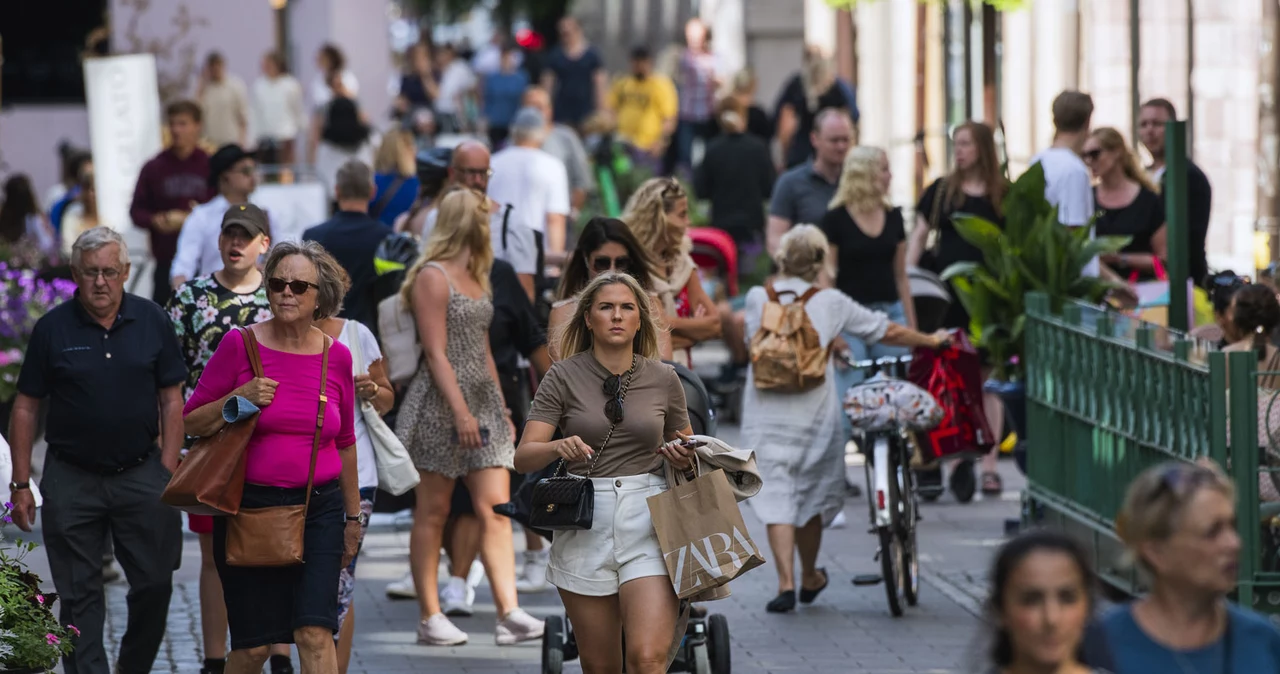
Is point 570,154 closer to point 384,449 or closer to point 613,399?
point 384,449

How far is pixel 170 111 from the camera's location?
14.0 metres

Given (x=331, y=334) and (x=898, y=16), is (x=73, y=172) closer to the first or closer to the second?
(x=898, y=16)

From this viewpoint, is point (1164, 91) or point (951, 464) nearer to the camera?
point (951, 464)

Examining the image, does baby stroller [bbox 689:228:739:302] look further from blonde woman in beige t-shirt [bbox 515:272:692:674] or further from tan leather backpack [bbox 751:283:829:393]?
blonde woman in beige t-shirt [bbox 515:272:692:674]

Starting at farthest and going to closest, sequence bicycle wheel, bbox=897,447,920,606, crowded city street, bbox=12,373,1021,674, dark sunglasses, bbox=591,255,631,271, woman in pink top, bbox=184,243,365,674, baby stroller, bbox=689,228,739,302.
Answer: baby stroller, bbox=689,228,739,302 < bicycle wheel, bbox=897,447,920,606 < crowded city street, bbox=12,373,1021,674 < dark sunglasses, bbox=591,255,631,271 < woman in pink top, bbox=184,243,365,674

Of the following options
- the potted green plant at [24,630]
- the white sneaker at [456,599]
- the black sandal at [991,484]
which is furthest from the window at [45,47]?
the potted green plant at [24,630]

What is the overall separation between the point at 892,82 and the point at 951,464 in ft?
42.5

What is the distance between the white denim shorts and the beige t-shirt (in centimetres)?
7

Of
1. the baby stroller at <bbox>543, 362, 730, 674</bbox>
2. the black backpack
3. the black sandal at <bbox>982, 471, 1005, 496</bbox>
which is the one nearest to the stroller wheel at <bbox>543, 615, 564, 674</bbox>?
the baby stroller at <bbox>543, 362, 730, 674</bbox>

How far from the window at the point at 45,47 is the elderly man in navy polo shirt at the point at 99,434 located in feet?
73.3

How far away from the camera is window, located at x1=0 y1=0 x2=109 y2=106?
97.6ft

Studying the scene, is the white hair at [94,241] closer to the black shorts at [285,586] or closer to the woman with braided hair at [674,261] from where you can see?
the black shorts at [285,586]

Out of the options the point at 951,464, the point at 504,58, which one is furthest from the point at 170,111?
the point at 504,58

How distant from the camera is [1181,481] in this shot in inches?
173
